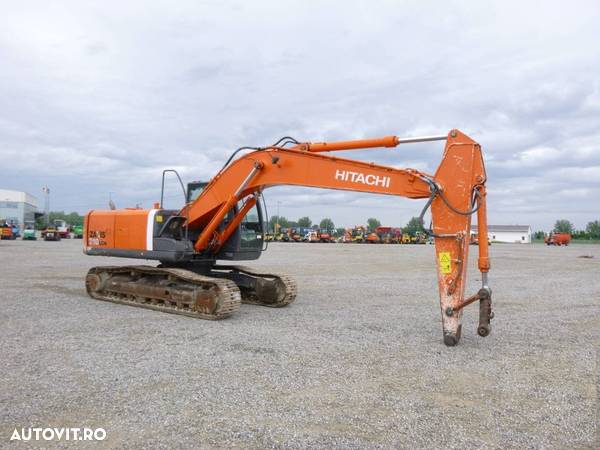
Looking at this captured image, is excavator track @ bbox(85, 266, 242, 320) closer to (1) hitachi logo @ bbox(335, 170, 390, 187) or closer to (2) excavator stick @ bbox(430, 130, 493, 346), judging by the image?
(1) hitachi logo @ bbox(335, 170, 390, 187)

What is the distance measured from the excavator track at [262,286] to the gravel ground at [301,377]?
41cm

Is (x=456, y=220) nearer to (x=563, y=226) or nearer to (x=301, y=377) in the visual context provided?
(x=301, y=377)

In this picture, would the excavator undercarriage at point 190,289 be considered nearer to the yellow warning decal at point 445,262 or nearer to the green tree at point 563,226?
the yellow warning decal at point 445,262

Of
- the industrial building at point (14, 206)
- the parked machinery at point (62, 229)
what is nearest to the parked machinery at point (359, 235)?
the parked machinery at point (62, 229)

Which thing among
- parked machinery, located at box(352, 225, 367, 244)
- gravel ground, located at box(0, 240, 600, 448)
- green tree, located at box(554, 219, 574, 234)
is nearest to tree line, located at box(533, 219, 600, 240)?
green tree, located at box(554, 219, 574, 234)

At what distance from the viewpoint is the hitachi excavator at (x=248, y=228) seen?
283 inches

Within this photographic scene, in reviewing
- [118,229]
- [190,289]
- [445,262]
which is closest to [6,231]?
[118,229]

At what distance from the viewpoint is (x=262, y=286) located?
10.9m

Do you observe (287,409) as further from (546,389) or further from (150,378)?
(546,389)

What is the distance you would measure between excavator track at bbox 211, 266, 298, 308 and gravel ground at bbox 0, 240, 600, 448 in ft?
1.36

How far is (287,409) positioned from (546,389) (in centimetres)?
286

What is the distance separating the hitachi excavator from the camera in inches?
283

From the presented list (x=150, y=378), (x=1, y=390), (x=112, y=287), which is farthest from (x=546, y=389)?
(x=112, y=287)

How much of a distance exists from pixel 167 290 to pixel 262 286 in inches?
79.7
